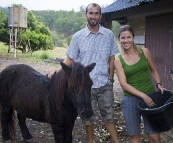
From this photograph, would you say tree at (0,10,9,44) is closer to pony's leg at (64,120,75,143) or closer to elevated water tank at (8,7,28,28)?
elevated water tank at (8,7,28,28)

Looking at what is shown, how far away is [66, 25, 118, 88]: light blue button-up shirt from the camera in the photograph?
9.81 ft

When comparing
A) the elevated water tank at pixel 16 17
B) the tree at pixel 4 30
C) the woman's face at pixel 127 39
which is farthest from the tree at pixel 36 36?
the woman's face at pixel 127 39

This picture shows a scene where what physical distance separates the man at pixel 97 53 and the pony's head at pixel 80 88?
60 cm

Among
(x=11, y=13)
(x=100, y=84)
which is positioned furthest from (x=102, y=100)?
(x=11, y=13)

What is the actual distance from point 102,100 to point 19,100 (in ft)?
4.17

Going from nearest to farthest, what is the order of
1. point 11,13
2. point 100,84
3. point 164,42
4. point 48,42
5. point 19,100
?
point 100,84
point 19,100
point 164,42
point 11,13
point 48,42

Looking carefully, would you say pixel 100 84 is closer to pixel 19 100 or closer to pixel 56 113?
pixel 56 113

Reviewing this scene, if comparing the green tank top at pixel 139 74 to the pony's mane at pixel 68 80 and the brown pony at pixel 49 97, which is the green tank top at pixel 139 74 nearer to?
the brown pony at pixel 49 97

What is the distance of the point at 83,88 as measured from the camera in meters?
2.29

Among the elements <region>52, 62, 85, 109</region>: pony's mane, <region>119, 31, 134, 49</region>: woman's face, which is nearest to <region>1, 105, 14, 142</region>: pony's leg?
<region>52, 62, 85, 109</region>: pony's mane

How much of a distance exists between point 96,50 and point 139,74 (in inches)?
28.0

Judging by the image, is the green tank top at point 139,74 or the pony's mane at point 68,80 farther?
the green tank top at point 139,74

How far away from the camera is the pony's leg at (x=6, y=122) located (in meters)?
3.72

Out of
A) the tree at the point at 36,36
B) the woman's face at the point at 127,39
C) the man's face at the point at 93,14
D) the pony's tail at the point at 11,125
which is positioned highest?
the tree at the point at 36,36
